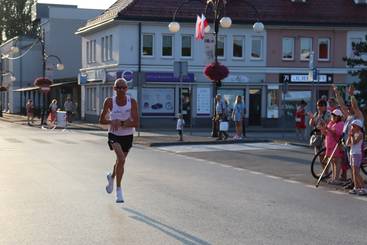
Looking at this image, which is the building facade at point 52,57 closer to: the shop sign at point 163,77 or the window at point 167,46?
the shop sign at point 163,77

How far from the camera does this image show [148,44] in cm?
4200

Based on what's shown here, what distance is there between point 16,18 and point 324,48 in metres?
57.8

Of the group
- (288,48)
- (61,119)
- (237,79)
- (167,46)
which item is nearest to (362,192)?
(61,119)

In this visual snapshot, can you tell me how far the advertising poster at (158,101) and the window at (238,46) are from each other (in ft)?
16.6

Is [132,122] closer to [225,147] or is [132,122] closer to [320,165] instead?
[320,165]

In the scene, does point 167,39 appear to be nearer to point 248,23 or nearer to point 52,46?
point 248,23

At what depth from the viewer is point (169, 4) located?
4250cm

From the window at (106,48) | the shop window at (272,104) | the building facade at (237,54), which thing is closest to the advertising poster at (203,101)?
the building facade at (237,54)

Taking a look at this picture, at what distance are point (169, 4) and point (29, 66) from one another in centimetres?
3345

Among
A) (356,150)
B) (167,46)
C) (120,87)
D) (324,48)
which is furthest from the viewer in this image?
(324,48)

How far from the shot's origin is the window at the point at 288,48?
4359 centimetres

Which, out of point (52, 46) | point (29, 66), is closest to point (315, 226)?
point (52, 46)

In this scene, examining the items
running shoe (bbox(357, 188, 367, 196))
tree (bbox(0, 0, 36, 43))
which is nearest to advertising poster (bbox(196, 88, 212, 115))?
running shoe (bbox(357, 188, 367, 196))

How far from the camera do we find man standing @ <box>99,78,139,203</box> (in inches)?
403
